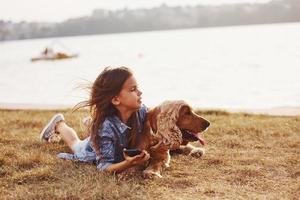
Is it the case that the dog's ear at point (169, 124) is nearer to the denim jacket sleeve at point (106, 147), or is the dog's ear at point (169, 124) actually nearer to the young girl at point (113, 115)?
the young girl at point (113, 115)

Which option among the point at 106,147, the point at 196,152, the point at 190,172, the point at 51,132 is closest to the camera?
the point at 106,147

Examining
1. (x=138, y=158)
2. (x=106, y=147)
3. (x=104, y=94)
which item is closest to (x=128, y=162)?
(x=138, y=158)

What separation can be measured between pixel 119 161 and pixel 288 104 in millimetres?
7772

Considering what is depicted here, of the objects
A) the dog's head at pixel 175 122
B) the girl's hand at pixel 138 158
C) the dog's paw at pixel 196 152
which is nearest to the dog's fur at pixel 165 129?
the dog's head at pixel 175 122

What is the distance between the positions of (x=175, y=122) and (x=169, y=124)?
0.25ft

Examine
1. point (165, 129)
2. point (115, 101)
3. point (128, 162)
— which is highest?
point (115, 101)

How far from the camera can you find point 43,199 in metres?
4.43

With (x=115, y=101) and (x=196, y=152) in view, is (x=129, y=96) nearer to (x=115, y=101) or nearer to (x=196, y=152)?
(x=115, y=101)

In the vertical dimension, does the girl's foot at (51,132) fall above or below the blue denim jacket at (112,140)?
below

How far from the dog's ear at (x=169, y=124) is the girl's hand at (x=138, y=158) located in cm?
34

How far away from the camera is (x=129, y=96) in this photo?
5168 millimetres

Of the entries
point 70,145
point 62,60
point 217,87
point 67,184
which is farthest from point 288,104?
point 62,60

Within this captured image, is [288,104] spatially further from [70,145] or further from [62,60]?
[62,60]

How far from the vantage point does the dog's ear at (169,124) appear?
5.01 meters
